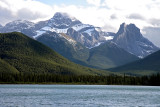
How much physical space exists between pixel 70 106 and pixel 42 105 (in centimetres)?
879

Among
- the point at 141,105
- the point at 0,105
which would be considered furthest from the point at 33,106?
the point at 141,105

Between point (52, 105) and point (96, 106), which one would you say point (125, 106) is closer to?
point (96, 106)

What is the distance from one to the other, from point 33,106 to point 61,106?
8414mm

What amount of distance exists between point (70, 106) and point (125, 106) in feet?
56.3

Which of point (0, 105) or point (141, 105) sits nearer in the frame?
point (0, 105)

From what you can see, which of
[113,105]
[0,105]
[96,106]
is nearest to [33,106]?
[0,105]

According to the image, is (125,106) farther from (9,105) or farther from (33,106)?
(9,105)

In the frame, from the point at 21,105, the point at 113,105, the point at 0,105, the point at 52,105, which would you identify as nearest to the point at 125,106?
the point at 113,105

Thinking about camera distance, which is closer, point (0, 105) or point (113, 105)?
point (0, 105)

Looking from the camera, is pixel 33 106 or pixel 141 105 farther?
pixel 141 105

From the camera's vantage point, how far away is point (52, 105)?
99.2 m

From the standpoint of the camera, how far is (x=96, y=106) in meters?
97.9

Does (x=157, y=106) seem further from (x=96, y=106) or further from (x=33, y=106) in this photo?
(x=33, y=106)

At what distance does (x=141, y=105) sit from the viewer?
10262 cm
